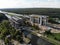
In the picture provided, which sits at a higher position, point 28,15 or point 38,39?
point 28,15

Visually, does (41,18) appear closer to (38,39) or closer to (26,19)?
(26,19)

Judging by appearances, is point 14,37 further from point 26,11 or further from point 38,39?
point 26,11

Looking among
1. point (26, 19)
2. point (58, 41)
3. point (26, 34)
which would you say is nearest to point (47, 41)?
point (58, 41)

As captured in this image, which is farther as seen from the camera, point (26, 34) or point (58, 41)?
point (26, 34)

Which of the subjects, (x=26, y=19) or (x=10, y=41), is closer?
(x=10, y=41)

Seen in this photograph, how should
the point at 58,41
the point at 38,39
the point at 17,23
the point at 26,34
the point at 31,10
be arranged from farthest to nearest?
the point at 31,10 → the point at 17,23 → the point at 26,34 → the point at 38,39 → the point at 58,41

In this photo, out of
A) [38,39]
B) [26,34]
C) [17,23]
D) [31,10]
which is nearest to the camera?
[38,39]

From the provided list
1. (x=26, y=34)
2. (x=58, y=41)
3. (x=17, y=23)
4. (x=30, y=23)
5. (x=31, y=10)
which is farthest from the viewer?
(x=31, y=10)

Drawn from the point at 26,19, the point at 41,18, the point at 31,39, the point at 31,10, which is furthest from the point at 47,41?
the point at 31,10

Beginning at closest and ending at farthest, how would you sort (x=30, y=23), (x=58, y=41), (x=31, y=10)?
1. (x=58, y=41)
2. (x=30, y=23)
3. (x=31, y=10)
